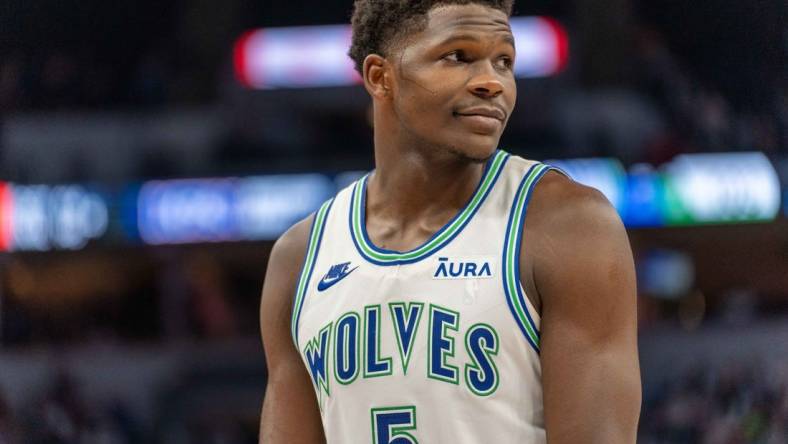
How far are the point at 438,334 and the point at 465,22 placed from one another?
1.76 ft

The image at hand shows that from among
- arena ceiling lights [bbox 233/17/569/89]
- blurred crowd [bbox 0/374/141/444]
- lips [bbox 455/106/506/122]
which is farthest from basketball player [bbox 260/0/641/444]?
blurred crowd [bbox 0/374/141/444]

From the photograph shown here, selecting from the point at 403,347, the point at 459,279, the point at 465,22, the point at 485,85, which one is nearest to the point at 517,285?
the point at 459,279

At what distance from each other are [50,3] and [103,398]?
2358 mm

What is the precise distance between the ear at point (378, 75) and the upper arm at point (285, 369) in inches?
12.5

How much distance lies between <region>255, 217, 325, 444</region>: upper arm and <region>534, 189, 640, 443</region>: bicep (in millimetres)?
550

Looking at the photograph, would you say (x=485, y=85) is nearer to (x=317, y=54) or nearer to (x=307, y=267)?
(x=307, y=267)

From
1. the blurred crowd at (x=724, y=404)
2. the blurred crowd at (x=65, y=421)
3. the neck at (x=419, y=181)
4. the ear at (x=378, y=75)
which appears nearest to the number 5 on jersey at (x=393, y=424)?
the neck at (x=419, y=181)

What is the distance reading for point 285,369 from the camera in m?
2.34

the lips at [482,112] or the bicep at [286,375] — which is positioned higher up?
the lips at [482,112]

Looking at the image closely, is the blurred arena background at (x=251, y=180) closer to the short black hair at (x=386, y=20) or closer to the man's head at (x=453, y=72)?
the short black hair at (x=386, y=20)

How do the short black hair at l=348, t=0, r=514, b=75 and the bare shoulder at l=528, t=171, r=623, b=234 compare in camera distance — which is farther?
the short black hair at l=348, t=0, r=514, b=75

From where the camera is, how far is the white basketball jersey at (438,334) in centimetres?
200

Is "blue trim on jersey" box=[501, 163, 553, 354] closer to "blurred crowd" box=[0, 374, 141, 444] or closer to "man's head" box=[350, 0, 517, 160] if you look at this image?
"man's head" box=[350, 0, 517, 160]

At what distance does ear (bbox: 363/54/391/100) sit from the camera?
2.21 m
